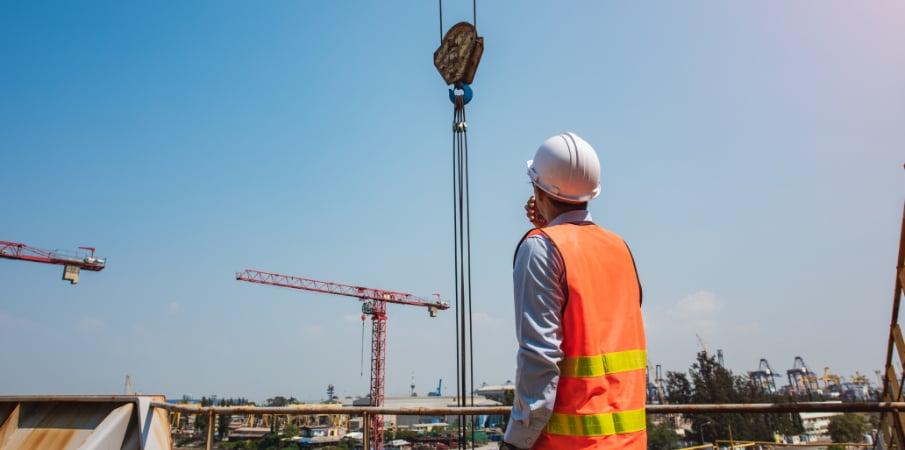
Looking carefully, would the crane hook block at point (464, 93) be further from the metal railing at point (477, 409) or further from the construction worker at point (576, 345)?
the construction worker at point (576, 345)

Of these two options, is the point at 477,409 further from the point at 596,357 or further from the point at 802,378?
the point at 802,378

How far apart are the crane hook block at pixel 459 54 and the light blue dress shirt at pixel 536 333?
3.38 meters

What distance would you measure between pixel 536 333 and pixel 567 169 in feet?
1.90

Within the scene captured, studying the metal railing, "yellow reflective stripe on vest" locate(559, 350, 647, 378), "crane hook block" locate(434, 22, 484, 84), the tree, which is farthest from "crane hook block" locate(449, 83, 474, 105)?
the tree

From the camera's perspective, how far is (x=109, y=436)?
3.17 meters

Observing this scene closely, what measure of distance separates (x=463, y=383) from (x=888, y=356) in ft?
14.0

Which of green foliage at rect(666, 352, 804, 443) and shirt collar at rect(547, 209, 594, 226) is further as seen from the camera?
green foliage at rect(666, 352, 804, 443)

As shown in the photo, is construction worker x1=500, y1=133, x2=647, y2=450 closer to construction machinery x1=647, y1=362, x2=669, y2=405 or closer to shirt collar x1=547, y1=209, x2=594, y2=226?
shirt collar x1=547, y1=209, x2=594, y2=226

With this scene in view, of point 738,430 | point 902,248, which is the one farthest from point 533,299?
point 738,430

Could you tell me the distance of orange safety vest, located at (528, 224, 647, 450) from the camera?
130cm

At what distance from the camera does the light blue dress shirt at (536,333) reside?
1259mm

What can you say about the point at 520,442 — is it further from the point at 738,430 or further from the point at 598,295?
the point at 738,430

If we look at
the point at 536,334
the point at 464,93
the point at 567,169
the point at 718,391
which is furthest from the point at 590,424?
the point at 718,391

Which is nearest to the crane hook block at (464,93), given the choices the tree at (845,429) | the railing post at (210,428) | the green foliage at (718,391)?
the railing post at (210,428)
